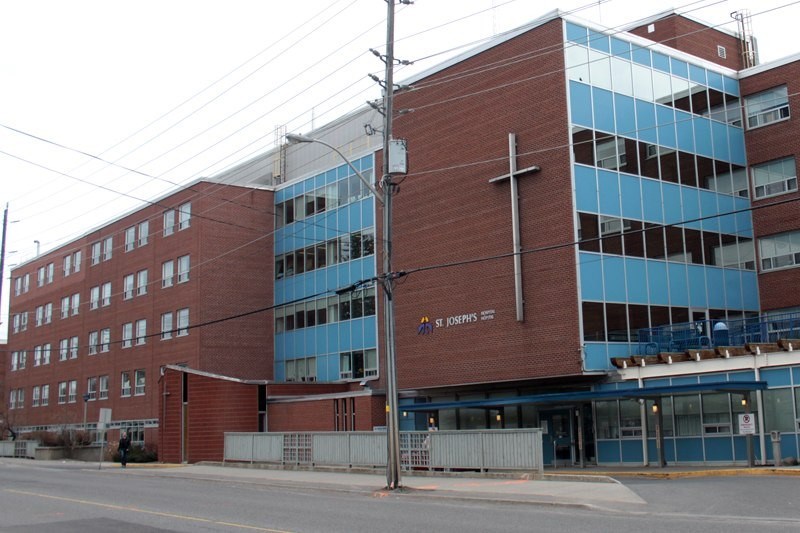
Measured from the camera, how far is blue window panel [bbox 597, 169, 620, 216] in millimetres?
32875

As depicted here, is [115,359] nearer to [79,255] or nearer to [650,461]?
[79,255]

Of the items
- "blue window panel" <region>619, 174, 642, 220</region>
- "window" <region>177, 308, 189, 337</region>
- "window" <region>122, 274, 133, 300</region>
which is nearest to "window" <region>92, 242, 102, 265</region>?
"window" <region>122, 274, 133, 300</region>

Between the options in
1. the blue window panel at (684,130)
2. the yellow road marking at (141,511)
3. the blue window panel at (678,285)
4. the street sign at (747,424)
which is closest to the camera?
A: the yellow road marking at (141,511)

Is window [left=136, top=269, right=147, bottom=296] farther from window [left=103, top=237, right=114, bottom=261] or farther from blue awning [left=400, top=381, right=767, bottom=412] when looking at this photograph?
blue awning [left=400, top=381, right=767, bottom=412]

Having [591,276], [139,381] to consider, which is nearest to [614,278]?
[591,276]

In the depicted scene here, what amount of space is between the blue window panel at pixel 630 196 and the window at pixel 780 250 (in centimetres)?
717

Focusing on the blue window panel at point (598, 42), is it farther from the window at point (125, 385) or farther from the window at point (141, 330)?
the window at point (125, 385)

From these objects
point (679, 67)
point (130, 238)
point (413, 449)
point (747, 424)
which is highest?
point (679, 67)

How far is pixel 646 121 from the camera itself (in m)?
34.8

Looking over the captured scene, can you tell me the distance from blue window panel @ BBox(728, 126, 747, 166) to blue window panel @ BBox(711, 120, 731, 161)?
0.26 metres

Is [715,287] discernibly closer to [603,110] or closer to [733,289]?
[733,289]

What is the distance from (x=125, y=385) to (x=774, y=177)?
39.5 metres

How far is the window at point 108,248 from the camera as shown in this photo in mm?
59156

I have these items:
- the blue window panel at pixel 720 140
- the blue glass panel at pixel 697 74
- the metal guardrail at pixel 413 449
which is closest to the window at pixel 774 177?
the blue window panel at pixel 720 140
